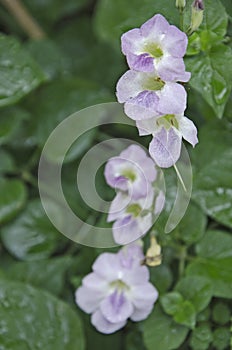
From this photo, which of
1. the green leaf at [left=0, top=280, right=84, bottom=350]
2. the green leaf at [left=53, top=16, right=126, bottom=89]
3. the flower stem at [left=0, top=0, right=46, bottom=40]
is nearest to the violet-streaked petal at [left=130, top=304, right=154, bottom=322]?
the green leaf at [left=0, top=280, right=84, bottom=350]

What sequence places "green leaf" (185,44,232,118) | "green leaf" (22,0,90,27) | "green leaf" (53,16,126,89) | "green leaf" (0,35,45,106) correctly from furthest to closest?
→ 1. "green leaf" (22,0,90,27)
2. "green leaf" (53,16,126,89)
3. "green leaf" (0,35,45,106)
4. "green leaf" (185,44,232,118)

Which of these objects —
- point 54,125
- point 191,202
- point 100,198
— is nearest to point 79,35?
point 54,125

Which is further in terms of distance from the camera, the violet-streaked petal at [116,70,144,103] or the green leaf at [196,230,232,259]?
the green leaf at [196,230,232,259]

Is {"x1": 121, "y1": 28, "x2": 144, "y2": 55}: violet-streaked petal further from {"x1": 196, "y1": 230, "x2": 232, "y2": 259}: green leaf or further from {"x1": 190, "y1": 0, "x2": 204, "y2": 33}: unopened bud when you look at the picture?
{"x1": 196, "y1": 230, "x2": 232, "y2": 259}: green leaf

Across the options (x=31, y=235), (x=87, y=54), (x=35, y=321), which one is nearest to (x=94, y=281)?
(x=35, y=321)

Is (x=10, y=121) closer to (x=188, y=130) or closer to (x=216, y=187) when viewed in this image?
(x=216, y=187)

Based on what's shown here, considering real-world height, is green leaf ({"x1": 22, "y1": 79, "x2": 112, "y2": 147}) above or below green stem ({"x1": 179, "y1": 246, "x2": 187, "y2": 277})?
above

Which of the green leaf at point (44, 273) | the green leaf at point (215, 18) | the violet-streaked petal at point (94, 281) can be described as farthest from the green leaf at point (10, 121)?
the green leaf at point (215, 18)
